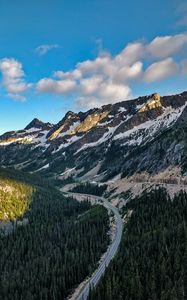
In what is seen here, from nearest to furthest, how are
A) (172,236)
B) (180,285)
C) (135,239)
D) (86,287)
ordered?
(180,285) < (86,287) < (172,236) < (135,239)

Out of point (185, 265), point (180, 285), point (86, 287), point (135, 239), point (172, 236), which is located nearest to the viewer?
point (180, 285)

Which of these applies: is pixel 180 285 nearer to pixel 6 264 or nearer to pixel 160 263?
pixel 160 263

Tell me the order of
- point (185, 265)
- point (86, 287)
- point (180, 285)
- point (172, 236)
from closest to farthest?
point (180, 285), point (185, 265), point (86, 287), point (172, 236)

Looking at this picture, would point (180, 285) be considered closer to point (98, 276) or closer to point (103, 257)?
point (98, 276)

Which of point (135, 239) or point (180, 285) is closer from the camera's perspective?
point (180, 285)

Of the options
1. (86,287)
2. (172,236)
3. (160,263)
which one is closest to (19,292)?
(86,287)

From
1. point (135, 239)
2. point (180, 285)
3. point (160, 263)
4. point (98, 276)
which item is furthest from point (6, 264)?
point (180, 285)

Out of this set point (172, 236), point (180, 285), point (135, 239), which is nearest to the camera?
point (180, 285)

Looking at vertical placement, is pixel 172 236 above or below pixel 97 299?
above

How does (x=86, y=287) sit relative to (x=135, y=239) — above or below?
below

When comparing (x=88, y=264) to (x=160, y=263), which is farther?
(x=88, y=264)
